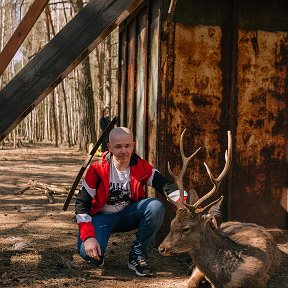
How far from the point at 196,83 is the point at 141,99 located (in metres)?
1.23

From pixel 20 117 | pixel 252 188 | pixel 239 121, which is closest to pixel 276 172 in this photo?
pixel 252 188

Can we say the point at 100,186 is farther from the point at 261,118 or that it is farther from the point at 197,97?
the point at 261,118

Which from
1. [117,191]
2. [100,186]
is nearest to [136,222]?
[117,191]

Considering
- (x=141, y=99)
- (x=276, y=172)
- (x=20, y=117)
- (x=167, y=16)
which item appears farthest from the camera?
(x=141, y=99)

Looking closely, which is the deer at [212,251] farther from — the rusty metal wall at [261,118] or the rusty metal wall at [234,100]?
the rusty metal wall at [261,118]

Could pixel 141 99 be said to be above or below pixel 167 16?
below

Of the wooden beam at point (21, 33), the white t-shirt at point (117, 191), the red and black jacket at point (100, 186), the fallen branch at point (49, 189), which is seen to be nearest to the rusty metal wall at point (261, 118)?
the red and black jacket at point (100, 186)

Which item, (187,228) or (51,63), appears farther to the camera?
(51,63)

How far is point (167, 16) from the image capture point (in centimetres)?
602

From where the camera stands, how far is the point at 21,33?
5.07m

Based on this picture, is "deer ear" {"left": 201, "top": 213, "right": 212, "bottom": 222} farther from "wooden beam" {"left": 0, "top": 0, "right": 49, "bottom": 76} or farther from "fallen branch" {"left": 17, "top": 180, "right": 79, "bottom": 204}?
"fallen branch" {"left": 17, "top": 180, "right": 79, "bottom": 204}

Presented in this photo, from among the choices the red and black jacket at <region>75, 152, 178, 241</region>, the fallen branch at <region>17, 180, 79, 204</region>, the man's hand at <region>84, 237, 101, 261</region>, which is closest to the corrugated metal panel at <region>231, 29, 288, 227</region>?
the red and black jacket at <region>75, 152, 178, 241</region>

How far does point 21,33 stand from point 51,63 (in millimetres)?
677

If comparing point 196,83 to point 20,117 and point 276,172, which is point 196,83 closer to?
point 276,172
